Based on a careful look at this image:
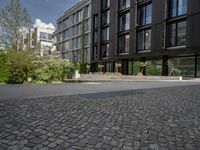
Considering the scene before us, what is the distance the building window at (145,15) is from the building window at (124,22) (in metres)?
2.56

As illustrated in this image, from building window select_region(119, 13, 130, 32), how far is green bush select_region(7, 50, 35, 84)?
799 inches

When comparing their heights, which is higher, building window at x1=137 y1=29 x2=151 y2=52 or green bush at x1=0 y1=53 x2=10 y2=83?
building window at x1=137 y1=29 x2=151 y2=52

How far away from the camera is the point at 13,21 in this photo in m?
21.5

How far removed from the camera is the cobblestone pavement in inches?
127

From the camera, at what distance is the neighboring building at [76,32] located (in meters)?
46.3

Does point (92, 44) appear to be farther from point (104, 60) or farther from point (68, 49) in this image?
point (68, 49)

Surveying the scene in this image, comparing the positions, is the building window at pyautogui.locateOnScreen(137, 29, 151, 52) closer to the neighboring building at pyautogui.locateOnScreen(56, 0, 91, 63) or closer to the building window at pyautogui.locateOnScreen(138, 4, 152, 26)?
the building window at pyautogui.locateOnScreen(138, 4, 152, 26)

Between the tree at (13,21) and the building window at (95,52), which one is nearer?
the tree at (13,21)

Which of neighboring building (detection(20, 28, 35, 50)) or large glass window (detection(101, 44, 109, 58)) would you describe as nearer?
neighboring building (detection(20, 28, 35, 50))

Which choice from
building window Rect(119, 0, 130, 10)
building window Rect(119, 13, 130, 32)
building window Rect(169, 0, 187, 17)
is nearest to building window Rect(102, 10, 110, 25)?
building window Rect(119, 0, 130, 10)

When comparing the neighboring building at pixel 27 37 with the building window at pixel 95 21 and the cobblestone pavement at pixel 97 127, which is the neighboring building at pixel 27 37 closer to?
the cobblestone pavement at pixel 97 127

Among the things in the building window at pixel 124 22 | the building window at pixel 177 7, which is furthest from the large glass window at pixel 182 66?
the building window at pixel 124 22

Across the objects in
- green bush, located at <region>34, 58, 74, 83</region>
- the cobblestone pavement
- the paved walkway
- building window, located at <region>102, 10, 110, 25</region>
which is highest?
building window, located at <region>102, 10, 110, 25</region>

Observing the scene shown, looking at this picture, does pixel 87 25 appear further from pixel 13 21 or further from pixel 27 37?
pixel 27 37
